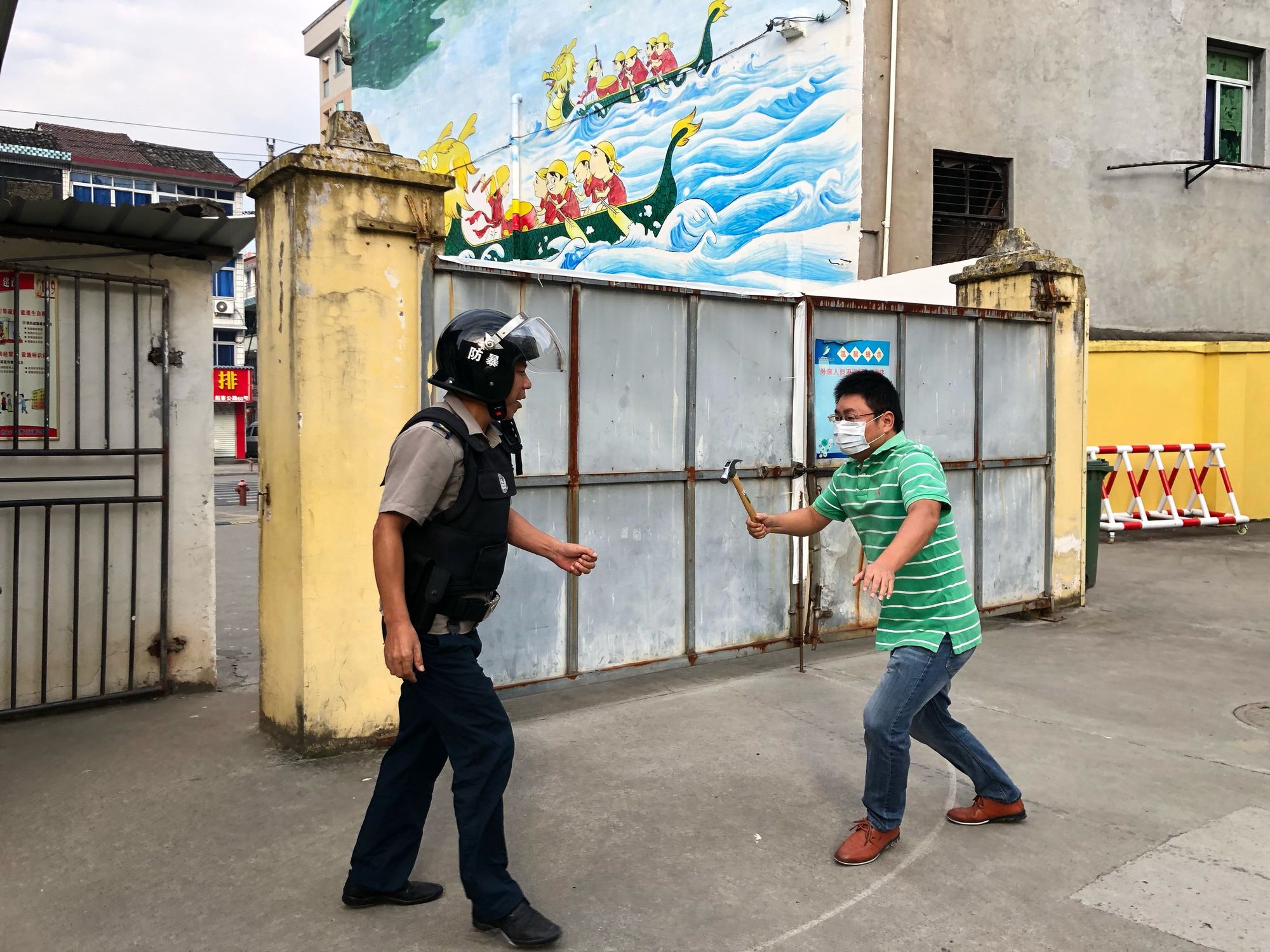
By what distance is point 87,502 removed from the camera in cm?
533

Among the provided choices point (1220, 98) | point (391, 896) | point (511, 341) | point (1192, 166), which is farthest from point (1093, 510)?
point (1220, 98)

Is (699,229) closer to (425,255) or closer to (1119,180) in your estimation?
(1119,180)

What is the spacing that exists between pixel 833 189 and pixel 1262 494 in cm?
784

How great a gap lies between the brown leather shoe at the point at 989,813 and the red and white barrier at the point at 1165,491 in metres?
9.57

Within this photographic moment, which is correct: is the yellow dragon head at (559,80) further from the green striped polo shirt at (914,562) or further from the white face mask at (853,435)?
the green striped polo shirt at (914,562)

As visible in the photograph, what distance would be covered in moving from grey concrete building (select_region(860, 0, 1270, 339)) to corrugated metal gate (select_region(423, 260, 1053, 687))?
6737 mm

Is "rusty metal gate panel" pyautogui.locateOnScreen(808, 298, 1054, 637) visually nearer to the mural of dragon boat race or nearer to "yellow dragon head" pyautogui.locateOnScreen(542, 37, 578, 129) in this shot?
the mural of dragon boat race

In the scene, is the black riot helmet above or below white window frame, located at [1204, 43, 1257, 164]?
below

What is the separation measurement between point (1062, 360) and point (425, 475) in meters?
6.86

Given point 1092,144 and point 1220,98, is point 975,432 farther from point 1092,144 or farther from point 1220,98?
A: point 1220,98

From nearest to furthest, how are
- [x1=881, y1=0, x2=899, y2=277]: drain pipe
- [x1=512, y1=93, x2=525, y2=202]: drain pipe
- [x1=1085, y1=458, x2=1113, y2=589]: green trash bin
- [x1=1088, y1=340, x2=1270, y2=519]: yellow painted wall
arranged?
[x1=1085, y1=458, x2=1113, y2=589]: green trash bin → [x1=881, y1=0, x2=899, y2=277]: drain pipe → [x1=1088, y1=340, x2=1270, y2=519]: yellow painted wall → [x1=512, y1=93, x2=525, y2=202]: drain pipe

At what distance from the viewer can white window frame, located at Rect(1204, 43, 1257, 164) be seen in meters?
15.8

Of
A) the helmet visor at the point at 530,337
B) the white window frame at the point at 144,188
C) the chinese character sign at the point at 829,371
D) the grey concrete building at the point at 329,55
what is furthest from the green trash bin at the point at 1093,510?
the white window frame at the point at 144,188

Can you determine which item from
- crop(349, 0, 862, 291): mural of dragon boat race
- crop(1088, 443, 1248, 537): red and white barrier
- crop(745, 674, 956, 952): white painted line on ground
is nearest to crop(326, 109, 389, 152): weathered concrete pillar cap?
crop(745, 674, 956, 952): white painted line on ground
